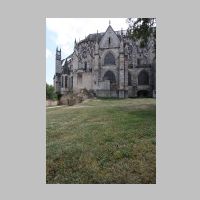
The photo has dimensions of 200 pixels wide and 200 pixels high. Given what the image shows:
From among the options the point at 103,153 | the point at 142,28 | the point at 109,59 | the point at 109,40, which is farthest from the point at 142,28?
the point at 109,40

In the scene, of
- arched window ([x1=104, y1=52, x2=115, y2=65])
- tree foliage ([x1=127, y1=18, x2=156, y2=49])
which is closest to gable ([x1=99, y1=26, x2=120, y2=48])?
arched window ([x1=104, y1=52, x2=115, y2=65])

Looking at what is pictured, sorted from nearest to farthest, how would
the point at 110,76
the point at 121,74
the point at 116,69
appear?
1. the point at 121,74
2. the point at 116,69
3. the point at 110,76

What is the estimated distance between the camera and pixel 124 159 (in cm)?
658

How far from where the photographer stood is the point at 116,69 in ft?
107

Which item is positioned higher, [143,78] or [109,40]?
[109,40]

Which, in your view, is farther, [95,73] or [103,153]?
[95,73]

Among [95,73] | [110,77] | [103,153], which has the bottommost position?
[103,153]

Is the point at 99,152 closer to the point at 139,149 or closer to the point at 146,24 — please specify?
the point at 139,149

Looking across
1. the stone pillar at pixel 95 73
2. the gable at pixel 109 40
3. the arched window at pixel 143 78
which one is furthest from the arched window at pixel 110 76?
the gable at pixel 109 40

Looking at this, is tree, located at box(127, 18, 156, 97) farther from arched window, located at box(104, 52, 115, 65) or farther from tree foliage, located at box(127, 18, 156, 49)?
arched window, located at box(104, 52, 115, 65)

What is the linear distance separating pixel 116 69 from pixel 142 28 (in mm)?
21601

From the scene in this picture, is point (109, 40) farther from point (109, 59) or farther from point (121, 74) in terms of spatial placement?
point (121, 74)

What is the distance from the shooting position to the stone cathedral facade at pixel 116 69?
31000 millimetres

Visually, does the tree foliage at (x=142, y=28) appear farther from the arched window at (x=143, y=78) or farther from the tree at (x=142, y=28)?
the arched window at (x=143, y=78)
